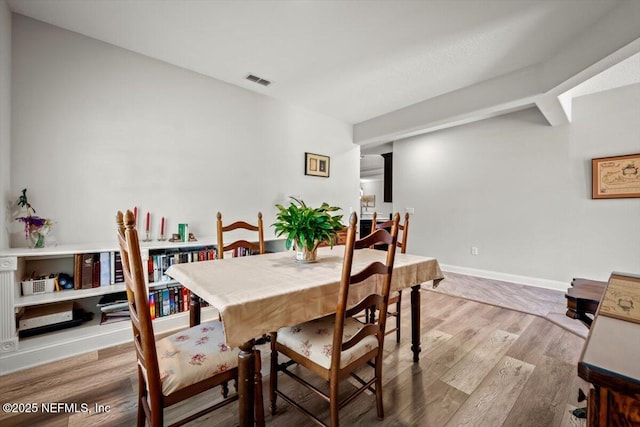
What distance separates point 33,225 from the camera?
6.63ft

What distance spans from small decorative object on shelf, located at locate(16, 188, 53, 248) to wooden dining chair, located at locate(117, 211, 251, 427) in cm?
155

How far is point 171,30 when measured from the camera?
88.0 inches

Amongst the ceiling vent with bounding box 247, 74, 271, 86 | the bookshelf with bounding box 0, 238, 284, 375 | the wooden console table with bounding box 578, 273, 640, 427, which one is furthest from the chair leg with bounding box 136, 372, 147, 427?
the ceiling vent with bounding box 247, 74, 271, 86

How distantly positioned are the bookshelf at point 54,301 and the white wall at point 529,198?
402cm

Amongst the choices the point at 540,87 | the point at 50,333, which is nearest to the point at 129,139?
the point at 50,333

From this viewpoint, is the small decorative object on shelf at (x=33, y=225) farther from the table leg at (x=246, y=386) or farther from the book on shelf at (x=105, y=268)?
the table leg at (x=246, y=386)

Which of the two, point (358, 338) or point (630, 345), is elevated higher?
point (630, 345)

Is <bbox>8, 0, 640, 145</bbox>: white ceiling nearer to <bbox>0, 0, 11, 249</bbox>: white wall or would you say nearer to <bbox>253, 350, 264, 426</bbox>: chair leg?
<bbox>0, 0, 11, 249</bbox>: white wall

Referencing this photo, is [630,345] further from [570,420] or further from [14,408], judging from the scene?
[14,408]

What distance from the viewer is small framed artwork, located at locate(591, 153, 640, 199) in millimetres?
3090

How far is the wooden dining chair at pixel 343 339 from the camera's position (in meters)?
1.14

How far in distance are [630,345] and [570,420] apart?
123 centimetres

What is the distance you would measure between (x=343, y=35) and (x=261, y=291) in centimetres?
224

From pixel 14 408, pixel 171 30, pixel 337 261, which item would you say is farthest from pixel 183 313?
pixel 171 30
